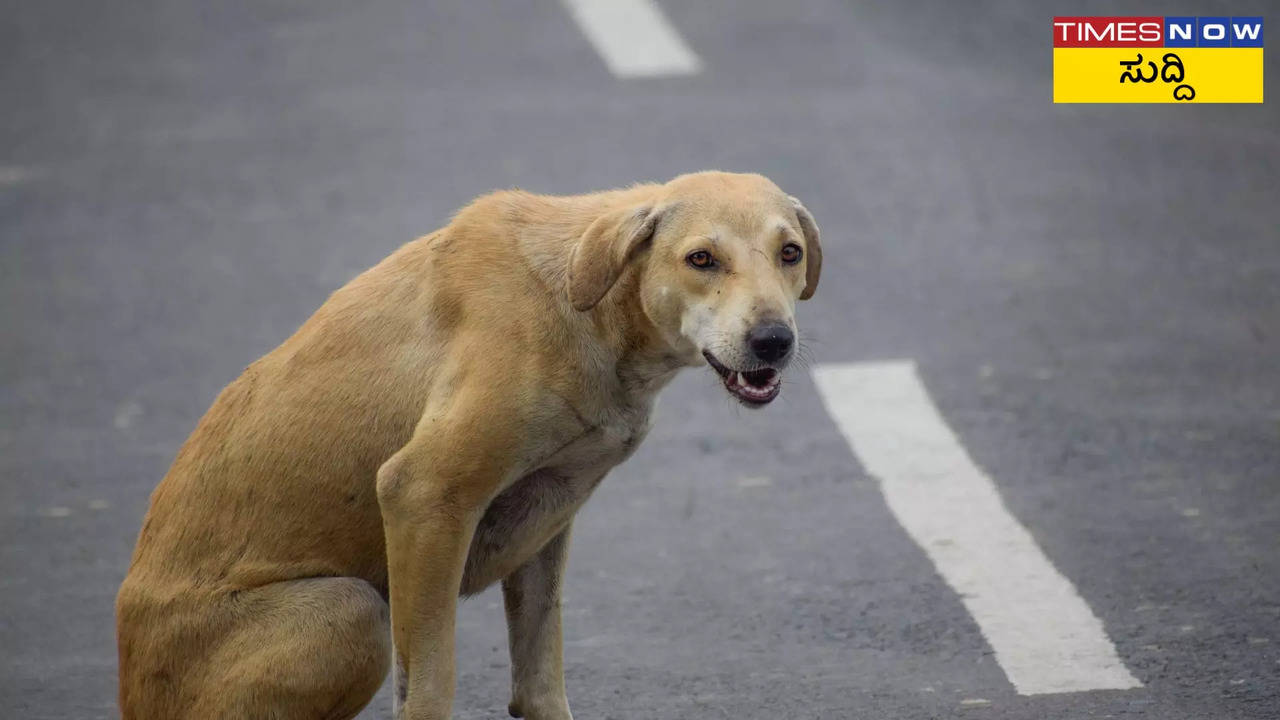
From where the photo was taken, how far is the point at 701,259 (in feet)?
17.4

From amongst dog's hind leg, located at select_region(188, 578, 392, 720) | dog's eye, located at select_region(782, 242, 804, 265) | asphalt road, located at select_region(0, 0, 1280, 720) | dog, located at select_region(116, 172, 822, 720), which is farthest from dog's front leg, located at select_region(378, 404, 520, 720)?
asphalt road, located at select_region(0, 0, 1280, 720)

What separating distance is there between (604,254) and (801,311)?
5.07 meters

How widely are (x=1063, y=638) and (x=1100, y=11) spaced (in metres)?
8.98

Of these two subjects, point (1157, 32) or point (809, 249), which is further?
point (1157, 32)

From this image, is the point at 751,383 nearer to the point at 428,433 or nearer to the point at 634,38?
the point at 428,433

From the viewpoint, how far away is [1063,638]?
677 centimetres

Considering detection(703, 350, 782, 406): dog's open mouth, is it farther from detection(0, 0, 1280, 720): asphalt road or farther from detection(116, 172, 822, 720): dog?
detection(0, 0, 1280, 720): asphalt road

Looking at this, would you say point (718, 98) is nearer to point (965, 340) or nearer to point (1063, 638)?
point (965, 340)

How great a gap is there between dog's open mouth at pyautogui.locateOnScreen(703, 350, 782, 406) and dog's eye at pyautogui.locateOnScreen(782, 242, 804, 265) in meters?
0.36

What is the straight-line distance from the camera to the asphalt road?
6910mm

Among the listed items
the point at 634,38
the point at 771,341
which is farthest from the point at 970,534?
the point at 634,38

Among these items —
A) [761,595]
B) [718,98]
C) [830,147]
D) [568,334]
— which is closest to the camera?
[568,334]

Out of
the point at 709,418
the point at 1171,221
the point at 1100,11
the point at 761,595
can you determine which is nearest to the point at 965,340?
the point at 709,418

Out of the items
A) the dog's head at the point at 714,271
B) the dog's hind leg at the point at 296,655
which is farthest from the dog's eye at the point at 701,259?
the dog's hind leg at the point at 296,655
